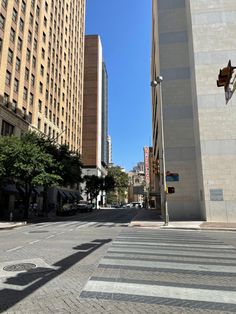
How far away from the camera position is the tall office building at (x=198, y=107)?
25250 mm

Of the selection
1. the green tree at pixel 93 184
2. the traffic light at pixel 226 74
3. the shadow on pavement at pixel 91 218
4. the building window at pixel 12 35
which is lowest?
the shadow on pavement at pixel 91 218

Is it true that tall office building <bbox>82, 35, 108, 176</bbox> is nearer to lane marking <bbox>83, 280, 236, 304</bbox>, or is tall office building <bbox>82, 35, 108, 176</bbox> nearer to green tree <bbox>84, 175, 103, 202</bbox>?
green tree <bbox>84, 175, 103, 202</bbox>

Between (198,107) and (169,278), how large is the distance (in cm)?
2235

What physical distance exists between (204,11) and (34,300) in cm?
3088

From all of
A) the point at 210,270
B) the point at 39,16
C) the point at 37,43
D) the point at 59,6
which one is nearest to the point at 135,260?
the point at 210,270

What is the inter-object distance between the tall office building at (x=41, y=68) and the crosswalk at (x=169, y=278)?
30742 mm

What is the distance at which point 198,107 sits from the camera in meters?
26.8

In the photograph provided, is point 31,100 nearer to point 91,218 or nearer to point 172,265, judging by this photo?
point 91,218

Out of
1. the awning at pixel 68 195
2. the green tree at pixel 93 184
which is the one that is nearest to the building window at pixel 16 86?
the awning at pixel 68 195

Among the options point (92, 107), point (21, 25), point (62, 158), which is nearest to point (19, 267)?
point (62, 158)

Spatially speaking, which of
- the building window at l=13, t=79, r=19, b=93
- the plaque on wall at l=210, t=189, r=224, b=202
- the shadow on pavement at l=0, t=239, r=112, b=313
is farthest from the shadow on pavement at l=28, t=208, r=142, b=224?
the shadow on pavement at l=0, t=239, r=112, b=313

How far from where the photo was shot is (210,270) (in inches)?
292

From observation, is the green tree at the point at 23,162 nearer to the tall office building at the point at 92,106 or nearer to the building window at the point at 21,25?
the building window at the point at 21,25

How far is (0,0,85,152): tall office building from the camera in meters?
37.0
